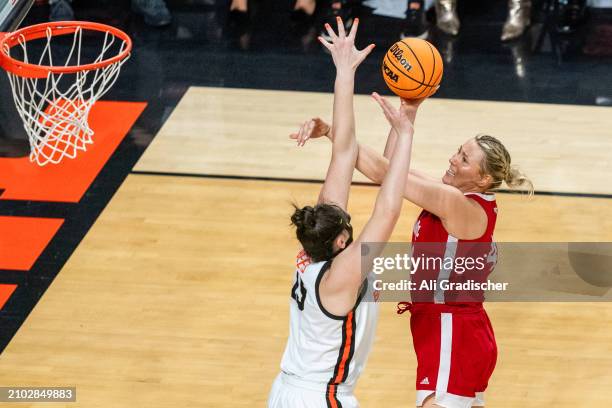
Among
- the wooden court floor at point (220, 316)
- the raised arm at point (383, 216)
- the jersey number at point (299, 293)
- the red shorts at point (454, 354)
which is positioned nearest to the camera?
the raised arm at point (383, 216)

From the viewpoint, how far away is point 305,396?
11.5 ft

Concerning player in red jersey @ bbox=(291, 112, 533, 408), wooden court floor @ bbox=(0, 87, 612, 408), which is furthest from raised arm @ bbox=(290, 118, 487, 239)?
wooden court floor @ bbox=(0, 87, 612, 408)

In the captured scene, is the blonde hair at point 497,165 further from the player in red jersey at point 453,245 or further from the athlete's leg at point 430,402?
the athlete's leg at point 430,402

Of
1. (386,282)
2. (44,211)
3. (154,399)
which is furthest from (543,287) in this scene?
(44,211)

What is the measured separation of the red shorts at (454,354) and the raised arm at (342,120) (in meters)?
0.64

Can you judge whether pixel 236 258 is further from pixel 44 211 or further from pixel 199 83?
pixel 199 83

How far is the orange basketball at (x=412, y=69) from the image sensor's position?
3.85 metres

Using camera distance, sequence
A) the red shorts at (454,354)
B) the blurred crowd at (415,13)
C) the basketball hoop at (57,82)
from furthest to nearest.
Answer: the blurred crowd at (415,13) → the basketball hoop at (57,82) → the red shorts at (454,354)

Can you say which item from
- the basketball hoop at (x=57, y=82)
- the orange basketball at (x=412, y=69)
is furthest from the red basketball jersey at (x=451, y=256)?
the basketball hoop at (x=57, y=82)

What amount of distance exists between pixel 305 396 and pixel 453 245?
804 mm

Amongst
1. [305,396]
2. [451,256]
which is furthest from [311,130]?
[305,396]

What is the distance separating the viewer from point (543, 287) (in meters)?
5.44

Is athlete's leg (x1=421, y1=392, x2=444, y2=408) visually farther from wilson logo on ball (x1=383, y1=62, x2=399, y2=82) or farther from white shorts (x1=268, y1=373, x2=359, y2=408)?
wilson logo on ball (x1=383, y1=62, x2=399, y2=82)

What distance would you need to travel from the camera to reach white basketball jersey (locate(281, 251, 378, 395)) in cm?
336
